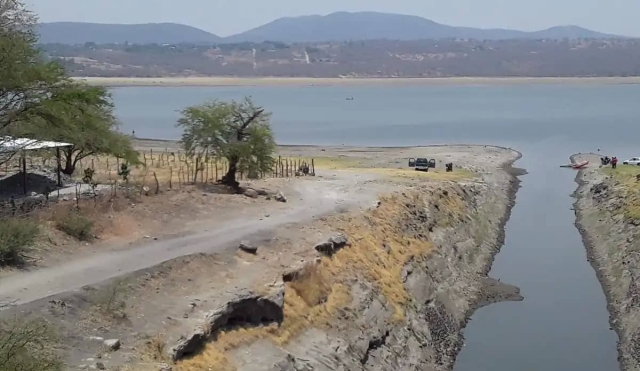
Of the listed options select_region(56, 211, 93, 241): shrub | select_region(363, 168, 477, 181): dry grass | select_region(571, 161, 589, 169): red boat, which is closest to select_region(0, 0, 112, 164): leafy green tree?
select_region(56, 211, 93, 241): shrub

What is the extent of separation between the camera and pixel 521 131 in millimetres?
126875

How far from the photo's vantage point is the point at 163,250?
103ft

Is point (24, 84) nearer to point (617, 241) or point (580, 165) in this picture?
point (617, 241)

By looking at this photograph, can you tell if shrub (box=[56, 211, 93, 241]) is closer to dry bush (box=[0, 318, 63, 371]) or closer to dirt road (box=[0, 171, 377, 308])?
dirt road (box=[0, 171, 377, 308])

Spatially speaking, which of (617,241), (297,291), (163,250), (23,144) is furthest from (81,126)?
(617,241)

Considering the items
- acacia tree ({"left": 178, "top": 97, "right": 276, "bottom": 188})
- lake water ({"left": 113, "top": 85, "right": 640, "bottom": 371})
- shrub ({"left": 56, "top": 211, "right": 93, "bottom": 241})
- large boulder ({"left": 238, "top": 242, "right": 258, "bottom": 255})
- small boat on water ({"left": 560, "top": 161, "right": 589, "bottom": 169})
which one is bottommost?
lake water ({"left": 113, "top": 85, "right": 640, "bottom": 371})

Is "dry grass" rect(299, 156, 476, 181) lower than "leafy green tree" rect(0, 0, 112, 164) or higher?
lower

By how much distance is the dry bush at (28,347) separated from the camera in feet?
53.5

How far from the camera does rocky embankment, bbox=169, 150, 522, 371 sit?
26750mm

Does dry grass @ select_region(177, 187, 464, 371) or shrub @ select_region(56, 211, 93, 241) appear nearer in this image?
dry grass @ select_region(177, 187, 464, 371)

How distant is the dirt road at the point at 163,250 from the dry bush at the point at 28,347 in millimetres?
3060

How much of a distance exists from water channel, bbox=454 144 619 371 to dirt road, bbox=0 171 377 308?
364 inches

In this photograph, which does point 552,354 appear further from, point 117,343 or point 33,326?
point 33,326

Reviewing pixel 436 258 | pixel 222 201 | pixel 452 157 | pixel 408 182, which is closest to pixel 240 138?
pixel 222 201
